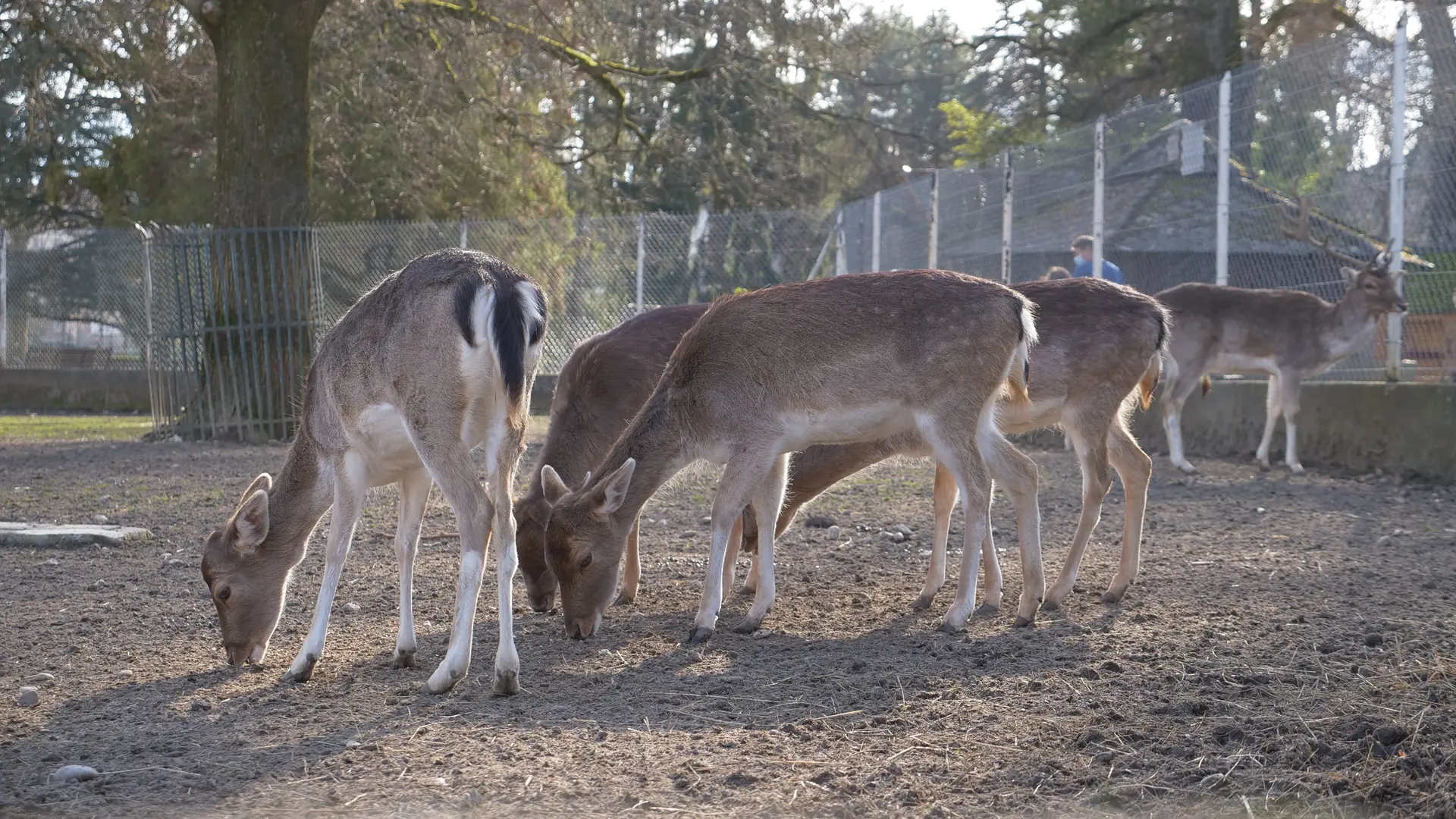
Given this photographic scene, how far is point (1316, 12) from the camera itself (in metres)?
25.7

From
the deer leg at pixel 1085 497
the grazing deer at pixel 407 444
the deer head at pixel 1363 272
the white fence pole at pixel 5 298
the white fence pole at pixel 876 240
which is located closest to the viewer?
the grazing deer at pixel 407 444

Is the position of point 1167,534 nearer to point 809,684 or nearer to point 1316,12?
point 809,684

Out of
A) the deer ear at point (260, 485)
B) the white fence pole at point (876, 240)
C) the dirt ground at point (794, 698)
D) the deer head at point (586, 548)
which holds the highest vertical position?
the white fence pole at point (876, 240)

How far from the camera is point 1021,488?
6.11 m

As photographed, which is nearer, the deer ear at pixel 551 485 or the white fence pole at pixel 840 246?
the deer ear at pixel 551 485

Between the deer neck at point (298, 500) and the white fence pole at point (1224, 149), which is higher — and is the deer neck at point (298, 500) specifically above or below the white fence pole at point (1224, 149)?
below

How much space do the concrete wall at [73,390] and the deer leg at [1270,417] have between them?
53.1ft

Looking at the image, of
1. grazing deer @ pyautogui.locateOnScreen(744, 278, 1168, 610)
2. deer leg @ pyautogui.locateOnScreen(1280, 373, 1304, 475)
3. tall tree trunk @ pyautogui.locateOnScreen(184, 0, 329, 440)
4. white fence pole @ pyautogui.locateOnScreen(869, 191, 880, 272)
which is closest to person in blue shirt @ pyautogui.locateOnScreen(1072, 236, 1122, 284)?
deer leg @ pyautogui.locateOnScreen(1280, 373, 1304, 475)

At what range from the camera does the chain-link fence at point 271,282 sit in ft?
46.0

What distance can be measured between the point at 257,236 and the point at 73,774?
1087 centimetres

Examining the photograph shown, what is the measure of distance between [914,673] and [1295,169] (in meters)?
8.58

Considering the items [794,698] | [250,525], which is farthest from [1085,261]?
[250,525]

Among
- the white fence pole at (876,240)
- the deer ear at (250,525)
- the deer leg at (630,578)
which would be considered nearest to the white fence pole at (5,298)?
the white fence pole at (876,240)

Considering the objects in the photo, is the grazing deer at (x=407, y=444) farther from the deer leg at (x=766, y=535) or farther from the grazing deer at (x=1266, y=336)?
the grazing deer at (x=1266, y=336)
